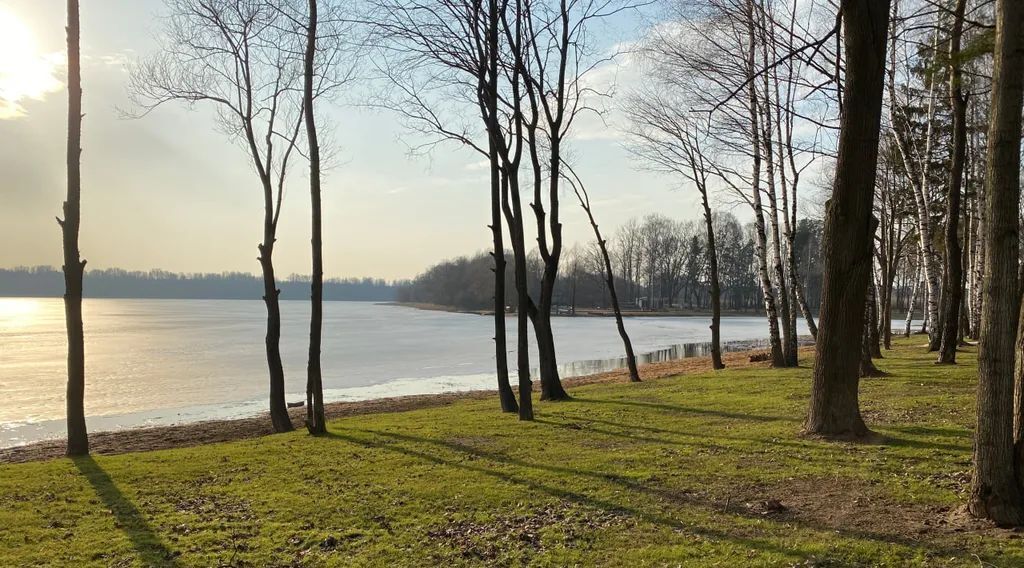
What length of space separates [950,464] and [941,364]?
9.33m

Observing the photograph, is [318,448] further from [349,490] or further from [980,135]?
[980,135]

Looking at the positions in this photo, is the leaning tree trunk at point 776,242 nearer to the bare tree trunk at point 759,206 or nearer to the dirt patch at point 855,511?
the bare tree trunk at point 759,206

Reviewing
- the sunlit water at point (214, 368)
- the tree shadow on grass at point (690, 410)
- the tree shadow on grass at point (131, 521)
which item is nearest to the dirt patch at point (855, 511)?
the tree shadow on grass at point (690, 410)

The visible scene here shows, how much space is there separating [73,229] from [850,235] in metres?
9.89

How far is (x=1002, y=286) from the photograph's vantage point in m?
4.25

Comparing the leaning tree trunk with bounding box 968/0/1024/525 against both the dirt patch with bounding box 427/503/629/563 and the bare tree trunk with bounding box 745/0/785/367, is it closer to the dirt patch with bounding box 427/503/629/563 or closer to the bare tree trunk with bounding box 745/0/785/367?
the dirt patch with bounding box 427/503/629/563

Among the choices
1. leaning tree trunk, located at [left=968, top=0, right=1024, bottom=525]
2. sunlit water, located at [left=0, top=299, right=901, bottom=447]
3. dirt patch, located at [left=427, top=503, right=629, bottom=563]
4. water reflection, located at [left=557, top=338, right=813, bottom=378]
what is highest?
leaning tree trunk, located at [left=968, top=0, right=1024, bottom=525]

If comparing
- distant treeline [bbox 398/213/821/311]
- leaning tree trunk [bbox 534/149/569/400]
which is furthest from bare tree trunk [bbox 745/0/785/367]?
distant treeline [bbox 398/213/821/311]

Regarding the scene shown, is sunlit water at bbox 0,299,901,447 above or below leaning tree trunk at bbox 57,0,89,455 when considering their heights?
below

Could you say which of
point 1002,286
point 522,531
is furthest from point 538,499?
point 1002,286

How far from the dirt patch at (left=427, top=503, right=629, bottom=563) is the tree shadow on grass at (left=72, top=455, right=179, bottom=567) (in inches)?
75.4

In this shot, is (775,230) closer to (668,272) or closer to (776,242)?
(776,242)

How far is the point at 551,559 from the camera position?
14.6 ft

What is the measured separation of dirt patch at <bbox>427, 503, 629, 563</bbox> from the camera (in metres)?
4.71
